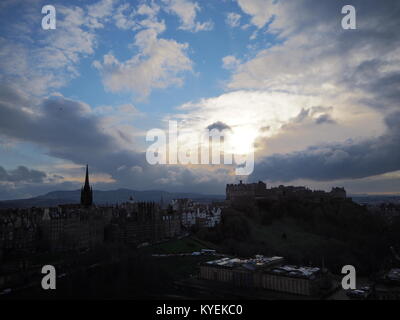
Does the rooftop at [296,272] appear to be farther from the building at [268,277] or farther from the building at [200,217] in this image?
the building at [200,217]

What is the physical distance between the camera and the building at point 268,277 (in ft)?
62.3

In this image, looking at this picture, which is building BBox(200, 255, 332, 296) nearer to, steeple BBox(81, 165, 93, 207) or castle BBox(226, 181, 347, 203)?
steeple BBox(81, 165, 93, 207)

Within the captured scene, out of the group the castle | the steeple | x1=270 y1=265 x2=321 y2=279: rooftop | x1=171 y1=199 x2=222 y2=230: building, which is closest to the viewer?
x1=270 y1=265 x2=321 y2=279: rooftop

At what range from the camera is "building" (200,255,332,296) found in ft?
62.3

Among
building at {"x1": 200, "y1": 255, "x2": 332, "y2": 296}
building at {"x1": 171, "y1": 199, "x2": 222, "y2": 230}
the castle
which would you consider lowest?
building at {"x1": 200, "y1": 255, "x2": 332, "y2": 296}

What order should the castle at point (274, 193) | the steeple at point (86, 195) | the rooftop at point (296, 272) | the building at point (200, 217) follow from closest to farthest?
the rooftop at point (296, 272) → the steeple at point (86, 195) → the building at point (200, 217) → the castle at point (274, 193)

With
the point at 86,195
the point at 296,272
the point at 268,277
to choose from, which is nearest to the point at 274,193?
the point at 86,195

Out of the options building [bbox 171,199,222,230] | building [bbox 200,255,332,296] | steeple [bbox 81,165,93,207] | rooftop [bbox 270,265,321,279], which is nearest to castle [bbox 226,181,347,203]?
building [bbox 171,199,222,230]

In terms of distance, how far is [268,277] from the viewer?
19891 millimetres

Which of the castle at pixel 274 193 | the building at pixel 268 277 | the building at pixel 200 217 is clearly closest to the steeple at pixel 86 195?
the building at pixel 200 217

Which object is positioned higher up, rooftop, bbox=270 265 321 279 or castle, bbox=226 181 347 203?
castle, bbox=226 181 347 203

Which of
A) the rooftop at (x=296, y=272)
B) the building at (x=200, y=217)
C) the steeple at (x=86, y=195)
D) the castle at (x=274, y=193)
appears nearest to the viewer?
the rooftop at (x=296, y=272)
